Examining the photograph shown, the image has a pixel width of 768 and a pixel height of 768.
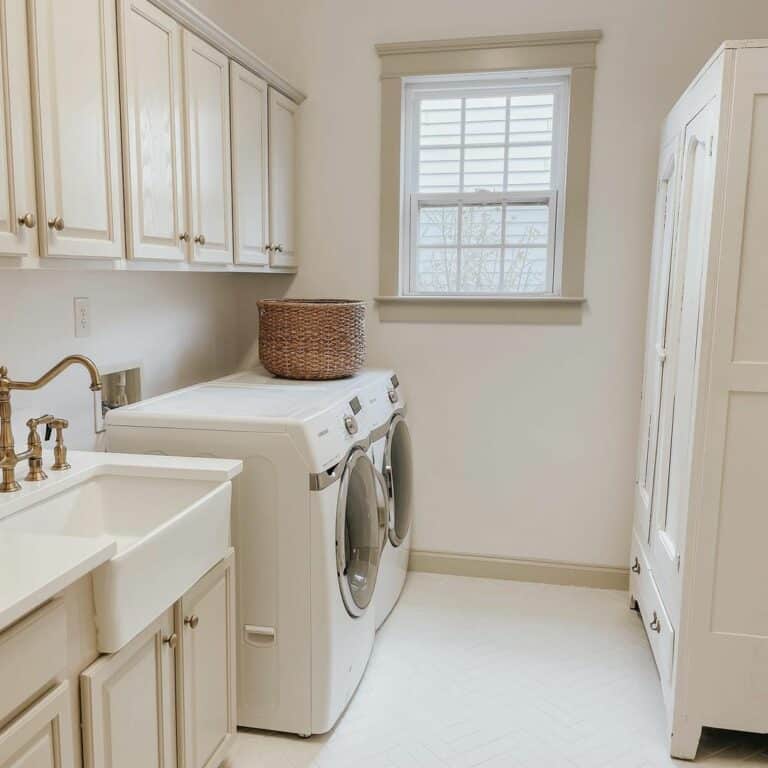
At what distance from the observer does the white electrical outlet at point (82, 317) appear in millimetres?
2102

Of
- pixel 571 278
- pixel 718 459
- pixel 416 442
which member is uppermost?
pixel 571 278

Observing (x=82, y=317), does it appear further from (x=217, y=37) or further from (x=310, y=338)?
(x=217, y=37)

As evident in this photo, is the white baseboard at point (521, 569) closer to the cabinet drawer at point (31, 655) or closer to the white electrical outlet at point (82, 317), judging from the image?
the white electrical outlet at point (82, 317)

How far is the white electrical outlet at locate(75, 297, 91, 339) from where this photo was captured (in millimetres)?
2102

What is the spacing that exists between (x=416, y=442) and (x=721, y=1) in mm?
2097

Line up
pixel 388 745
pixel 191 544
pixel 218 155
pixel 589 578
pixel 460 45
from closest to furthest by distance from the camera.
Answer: pixel 191 544 → pixel 388 745 → pixel 218 155 → pixel 460 45 → pixel 589 578

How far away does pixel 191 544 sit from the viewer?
156 cm

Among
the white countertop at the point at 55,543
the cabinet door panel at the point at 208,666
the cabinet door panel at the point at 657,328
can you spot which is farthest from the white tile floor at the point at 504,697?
the white countertop at the point at 55,543

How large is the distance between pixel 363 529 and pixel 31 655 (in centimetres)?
142

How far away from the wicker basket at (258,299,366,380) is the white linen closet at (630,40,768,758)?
3.76ft

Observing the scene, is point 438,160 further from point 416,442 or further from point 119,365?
point 119,365

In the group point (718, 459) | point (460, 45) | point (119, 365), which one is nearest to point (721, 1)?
point (460, 45)

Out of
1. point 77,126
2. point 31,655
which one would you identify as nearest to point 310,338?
point 77,126

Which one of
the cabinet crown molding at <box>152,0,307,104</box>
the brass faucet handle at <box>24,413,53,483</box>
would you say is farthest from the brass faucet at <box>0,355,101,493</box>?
the cabinet crown molding at <box>152,0,307,104</box>
